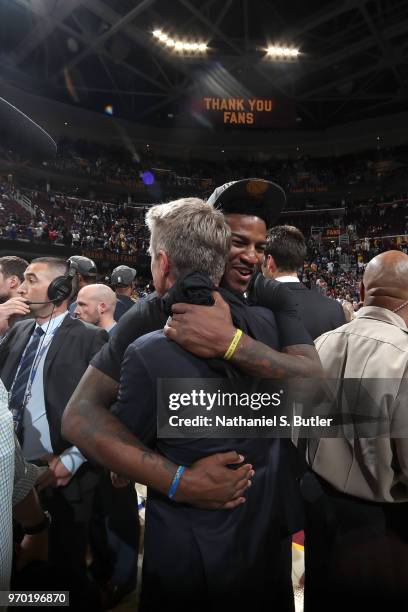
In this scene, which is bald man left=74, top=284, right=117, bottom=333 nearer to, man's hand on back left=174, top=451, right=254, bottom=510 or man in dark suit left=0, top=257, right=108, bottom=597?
man in dark suit left=0, top=257, right=108, bottom=597

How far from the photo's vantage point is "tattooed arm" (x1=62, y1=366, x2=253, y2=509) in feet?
3.44

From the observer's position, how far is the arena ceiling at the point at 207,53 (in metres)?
16.1

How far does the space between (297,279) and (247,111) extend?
68.8ft

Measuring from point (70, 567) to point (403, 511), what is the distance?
1.54 meters

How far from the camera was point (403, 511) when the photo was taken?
4.97ft

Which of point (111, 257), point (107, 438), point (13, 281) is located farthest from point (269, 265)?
point (111, 257)

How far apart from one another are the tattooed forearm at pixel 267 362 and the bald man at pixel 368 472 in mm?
346

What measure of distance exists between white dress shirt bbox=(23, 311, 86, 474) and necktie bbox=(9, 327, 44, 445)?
3cm

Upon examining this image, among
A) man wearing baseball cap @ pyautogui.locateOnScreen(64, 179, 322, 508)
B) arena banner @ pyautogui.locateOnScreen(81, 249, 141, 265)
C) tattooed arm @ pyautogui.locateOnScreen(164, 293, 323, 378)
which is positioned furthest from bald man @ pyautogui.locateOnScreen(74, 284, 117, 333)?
arena banner @ pyautogui.locateOnScreen(81, 249, 141, 265)

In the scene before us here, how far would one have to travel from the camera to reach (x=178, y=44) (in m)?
18.3

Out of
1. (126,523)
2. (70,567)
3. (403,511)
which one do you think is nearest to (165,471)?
(403,511)

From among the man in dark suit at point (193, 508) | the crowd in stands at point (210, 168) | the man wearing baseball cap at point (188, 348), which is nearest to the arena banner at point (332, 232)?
the crowd in stands at point (210, 168)

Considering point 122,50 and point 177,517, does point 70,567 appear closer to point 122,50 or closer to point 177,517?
point 177,517

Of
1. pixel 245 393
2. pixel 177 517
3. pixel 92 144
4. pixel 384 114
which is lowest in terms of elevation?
pixel 177 517
